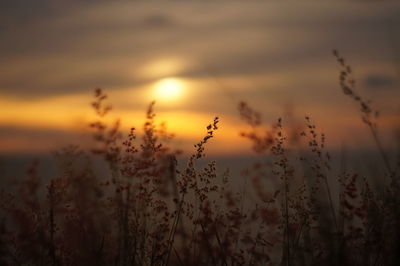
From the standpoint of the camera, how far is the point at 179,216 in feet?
13.5

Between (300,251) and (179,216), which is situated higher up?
(179,216)

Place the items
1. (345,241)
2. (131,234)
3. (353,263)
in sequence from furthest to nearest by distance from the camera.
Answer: (131,234), (353,263), (345,241)

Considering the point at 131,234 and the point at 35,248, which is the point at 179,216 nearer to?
the point at 131,234

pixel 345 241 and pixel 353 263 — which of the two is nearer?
pixel 345 241

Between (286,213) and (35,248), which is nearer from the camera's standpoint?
(35,248)

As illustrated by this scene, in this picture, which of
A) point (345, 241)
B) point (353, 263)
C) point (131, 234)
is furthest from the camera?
point (131, 234)

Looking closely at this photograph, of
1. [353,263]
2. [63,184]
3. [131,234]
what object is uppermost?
[63,184]

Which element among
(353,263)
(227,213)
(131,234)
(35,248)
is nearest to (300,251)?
(353,263)

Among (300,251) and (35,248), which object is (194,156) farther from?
(35,248)

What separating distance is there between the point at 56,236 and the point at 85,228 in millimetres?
519

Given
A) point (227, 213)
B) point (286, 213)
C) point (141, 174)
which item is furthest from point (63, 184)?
point (286, 213)

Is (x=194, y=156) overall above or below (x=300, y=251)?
above

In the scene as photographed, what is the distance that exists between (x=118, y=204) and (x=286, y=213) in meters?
1.41

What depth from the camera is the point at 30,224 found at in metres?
3.99
